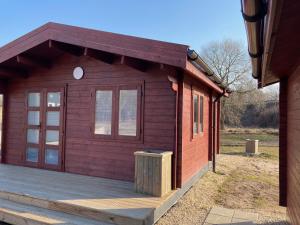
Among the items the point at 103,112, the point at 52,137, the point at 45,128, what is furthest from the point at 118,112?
the point at 45,128

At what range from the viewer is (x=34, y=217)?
3.90m

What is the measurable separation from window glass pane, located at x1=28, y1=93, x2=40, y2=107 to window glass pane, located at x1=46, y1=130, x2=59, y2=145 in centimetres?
73

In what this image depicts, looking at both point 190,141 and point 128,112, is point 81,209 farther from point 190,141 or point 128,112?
point 190,141

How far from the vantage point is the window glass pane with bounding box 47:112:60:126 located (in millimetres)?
6344

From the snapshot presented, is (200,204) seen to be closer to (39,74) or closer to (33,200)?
(33,200)

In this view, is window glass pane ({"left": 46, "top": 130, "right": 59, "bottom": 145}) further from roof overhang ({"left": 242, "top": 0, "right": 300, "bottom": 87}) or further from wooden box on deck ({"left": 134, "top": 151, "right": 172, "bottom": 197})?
roof overhang ({"left": 242, "top": 0, "right": 300, "bottom": 87})

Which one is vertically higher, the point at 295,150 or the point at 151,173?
the point at 295,150

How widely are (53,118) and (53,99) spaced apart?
43cm

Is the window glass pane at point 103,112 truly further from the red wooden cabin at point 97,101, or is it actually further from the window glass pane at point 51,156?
the window glass pane at point 51,156

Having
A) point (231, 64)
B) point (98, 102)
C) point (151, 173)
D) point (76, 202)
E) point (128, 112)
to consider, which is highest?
point (231, 64)

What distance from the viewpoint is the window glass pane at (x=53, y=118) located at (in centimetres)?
634

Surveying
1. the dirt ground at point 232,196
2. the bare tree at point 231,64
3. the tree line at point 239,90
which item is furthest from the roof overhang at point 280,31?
the bare tree at point 231,64

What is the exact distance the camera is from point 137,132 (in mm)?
5457

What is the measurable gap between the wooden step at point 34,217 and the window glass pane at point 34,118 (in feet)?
8.43
